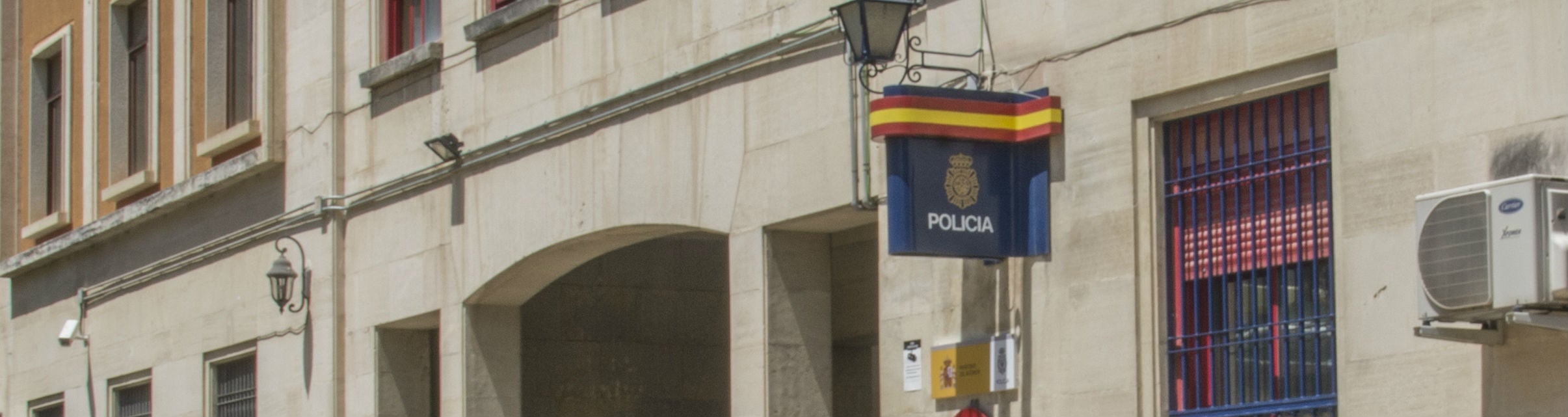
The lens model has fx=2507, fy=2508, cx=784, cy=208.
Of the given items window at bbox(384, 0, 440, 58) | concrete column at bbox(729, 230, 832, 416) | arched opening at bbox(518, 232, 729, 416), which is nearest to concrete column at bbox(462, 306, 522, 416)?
arched opening at bbox(518, 232, 729, 416)

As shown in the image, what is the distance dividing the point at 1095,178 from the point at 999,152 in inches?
23.1

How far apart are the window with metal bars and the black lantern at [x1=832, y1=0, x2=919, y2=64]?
144cm

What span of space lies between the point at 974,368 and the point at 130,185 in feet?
39.7

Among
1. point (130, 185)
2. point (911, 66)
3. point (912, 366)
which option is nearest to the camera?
point (911, 66)

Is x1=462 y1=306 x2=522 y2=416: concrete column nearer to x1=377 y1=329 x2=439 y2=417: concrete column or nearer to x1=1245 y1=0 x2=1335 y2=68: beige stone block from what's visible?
x1=377 y1=329 x2=439 y2=417: concrete column

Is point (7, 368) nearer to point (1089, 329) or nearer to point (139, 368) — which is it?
point (139, 368)

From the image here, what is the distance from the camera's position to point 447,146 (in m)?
17.6

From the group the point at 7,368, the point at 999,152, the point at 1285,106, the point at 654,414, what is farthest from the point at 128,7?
the point at 1285,106

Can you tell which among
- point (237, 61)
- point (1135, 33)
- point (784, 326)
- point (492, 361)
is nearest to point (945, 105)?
point (1135, 33)

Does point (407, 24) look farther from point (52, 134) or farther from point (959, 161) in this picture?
point (52, 134)

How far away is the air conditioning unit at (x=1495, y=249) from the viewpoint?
30.8 feet

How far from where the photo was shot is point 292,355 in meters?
19.9

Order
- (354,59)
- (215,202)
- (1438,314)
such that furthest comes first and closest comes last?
(215,202) → (354,59) → (1438,314)

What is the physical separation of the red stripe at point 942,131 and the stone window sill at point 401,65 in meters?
6.39
